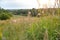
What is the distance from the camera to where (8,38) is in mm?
6293

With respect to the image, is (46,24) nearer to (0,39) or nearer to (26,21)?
(0,39)

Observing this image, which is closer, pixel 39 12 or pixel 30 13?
pixel 39 12

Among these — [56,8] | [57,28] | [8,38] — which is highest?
[56,8]

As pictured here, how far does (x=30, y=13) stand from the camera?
679 cm

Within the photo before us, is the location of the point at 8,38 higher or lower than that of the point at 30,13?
lower

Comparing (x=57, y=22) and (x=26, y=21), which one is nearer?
(x=57, y=22)

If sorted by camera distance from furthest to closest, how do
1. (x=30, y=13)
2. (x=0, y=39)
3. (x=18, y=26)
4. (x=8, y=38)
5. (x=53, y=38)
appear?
(x=18, y=26)
(x=30, y=13)
(x=8, y=38)
(x=0, y=39)
(x=53, y=38)

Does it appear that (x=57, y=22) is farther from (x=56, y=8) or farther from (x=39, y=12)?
(x=39, y=12)

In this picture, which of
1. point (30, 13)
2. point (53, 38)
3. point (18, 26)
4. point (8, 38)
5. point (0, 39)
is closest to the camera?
point (53, 38)

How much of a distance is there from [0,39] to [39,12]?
1409 millimetres

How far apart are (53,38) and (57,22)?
0.51 m

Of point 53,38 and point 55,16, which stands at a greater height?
point 55,16

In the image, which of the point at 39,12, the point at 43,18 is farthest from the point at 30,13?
the point at 43,18

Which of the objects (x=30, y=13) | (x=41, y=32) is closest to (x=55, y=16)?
(x=41, y=32)
